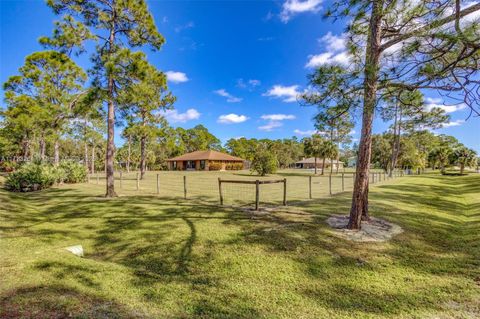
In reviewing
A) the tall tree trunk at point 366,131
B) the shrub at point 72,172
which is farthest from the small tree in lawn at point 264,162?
the tall tree trunk at point 366,131

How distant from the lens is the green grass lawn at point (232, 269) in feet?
10.1

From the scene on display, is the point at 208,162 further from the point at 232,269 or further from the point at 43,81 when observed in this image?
the point at 232,269

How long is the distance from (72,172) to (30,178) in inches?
174

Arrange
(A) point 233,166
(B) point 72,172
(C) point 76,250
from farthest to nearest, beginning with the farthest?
(A) point 233,166, (B) point 72,172, (C) point 76,250

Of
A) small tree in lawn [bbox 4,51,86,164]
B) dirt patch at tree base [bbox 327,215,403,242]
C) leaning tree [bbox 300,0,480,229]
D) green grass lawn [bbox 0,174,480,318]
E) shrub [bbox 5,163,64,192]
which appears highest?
small tree in lawn [bbox 4,51,86,164]

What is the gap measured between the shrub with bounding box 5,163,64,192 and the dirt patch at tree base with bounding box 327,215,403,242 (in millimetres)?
16070

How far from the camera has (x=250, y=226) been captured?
249 inches

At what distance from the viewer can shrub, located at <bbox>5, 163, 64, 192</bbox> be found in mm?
13258

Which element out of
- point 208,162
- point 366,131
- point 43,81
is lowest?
point 208,162

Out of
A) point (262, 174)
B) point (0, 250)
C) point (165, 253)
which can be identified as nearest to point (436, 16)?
point (165, 253)

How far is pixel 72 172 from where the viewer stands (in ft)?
59.3

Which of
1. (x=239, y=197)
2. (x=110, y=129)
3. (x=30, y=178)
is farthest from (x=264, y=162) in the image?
(x=30, y=178)

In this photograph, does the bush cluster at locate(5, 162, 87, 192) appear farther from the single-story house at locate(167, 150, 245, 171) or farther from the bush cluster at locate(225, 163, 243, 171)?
the bush cluster at locate(225, 163, 243, 171)

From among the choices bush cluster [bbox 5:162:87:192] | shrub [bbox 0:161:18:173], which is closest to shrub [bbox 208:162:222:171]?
shrub [bbox 0:161:18:173]
